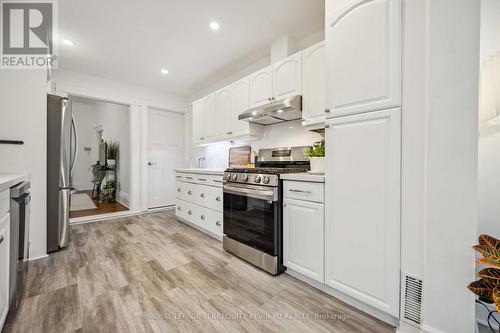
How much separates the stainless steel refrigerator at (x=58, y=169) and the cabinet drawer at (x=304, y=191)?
99.8 inches

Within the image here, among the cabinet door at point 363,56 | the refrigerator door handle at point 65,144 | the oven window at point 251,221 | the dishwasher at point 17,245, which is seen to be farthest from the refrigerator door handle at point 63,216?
the cabinet door at point 363,56

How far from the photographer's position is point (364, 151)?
1.34 m

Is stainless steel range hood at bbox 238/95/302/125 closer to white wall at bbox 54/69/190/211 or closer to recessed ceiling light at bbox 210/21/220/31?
recessed ceiling light at bbox 210/21/220/31

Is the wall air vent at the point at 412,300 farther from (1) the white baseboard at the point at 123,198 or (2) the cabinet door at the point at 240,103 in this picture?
(1) the white baseboard at the point at 123,198

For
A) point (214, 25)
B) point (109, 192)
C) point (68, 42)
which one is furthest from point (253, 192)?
point (109, 192)

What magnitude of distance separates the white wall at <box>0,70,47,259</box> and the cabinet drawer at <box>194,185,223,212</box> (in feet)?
5.44

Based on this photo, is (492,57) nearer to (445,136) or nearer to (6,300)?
(445,136)

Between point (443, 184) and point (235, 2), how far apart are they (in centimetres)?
223

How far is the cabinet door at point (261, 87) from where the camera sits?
2.49 meters

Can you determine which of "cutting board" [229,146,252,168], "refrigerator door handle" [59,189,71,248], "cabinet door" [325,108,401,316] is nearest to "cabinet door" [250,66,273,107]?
"cutting board" [229,146,252,168]

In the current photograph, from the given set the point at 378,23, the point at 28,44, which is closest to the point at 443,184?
the point at 378,23

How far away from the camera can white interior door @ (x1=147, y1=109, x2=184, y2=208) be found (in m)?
4.47

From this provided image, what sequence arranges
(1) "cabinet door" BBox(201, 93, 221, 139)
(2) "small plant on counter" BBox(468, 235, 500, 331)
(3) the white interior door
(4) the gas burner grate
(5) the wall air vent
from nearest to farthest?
(2) "small plant on counter" BBox(468, 235, 500, 331)
(5) the wall air vent
(4) the gas burner grate
(1) "cabinet door" BBox(201, 93, 221, 139)
(3) the white interior door

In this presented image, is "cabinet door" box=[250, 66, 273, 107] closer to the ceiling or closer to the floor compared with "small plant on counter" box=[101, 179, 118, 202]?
closer to the ceiling
